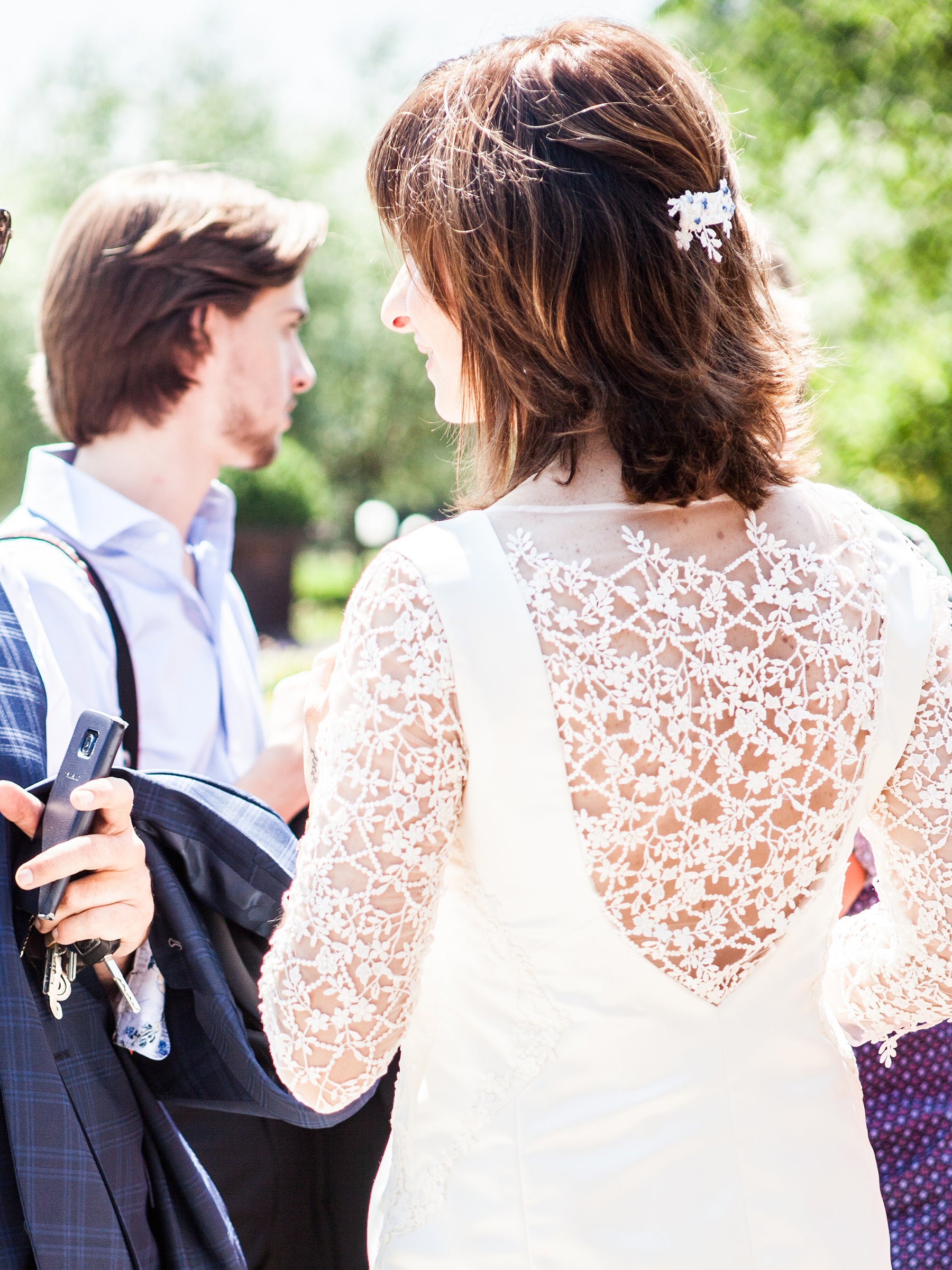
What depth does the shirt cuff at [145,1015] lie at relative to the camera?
1562 millimetres

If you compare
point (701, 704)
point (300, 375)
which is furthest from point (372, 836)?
point (300, 375)

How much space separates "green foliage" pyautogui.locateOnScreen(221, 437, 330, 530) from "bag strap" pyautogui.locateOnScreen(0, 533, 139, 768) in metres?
18.2

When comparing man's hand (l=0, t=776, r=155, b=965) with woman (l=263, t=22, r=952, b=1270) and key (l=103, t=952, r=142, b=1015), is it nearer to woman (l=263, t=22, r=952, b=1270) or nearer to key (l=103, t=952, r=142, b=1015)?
key (l=103, t=952, r=142, b=1015)

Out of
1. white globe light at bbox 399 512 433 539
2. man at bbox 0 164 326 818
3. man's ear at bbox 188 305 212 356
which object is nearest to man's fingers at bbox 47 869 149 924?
white globe light at bbox 399 512 433 539

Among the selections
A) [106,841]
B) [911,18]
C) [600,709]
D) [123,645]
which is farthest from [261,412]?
[911,18]

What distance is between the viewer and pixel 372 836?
1198 mm

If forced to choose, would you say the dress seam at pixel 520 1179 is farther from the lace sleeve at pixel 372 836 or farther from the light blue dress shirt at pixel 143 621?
the light blue dress shirt at pixel 143 621

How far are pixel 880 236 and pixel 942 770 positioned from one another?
24.4ft

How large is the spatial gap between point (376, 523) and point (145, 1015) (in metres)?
17.7

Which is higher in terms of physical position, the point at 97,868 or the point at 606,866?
the point at 606,866

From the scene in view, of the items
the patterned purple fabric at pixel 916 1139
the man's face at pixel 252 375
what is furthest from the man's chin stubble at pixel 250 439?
the patterned purple fabric at pixel 916 1139

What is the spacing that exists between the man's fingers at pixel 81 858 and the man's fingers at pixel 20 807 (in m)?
0.04

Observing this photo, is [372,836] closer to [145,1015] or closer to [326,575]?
[145,1015]

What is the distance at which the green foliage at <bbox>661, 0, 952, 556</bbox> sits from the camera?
7434 millimetres
